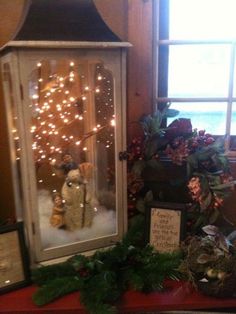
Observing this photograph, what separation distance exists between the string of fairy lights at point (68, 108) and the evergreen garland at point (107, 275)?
0.33 m

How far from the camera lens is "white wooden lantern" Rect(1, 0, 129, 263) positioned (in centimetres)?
100

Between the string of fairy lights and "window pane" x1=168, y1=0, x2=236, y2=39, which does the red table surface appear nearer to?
the string of fairy lights

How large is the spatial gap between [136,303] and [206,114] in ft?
2.71

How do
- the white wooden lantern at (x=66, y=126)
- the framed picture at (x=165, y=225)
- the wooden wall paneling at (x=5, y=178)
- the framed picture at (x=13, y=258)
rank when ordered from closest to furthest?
the white wooden lantern at (x=66, y=126) → the framed picture at (x=13, y=258) → the framed picture at (x=165, y=225) → the wooden wall paneling at (x=5, y=178)

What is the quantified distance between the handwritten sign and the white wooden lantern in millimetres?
118

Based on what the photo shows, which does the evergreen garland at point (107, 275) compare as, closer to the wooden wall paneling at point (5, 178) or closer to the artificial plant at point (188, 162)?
the artificial plant at point (188, 162)

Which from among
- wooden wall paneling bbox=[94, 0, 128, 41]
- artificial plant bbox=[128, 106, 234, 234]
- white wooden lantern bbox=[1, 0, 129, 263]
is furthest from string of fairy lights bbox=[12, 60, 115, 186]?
wooden wall paneling bbox=[94, 0, 128, 41]

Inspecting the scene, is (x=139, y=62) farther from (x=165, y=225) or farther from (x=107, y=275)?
(x=107, y=275)

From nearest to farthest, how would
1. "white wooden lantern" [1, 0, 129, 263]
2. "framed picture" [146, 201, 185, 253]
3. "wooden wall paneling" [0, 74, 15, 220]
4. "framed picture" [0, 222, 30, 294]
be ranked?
1. "white wooden lantern" [1, 0, 129, 263]
2. "framed picture" [0, 222, 30, 294]
3. "framed picture" [146, 201, 185, 253]
4. "wooden wall paneling" [0, 74, 15, 220]

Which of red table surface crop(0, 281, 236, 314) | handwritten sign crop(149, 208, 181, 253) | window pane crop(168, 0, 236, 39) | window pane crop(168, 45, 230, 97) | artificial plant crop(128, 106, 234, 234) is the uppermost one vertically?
window pane crop(168, 0, 236, 39)

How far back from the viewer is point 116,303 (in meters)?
1.07

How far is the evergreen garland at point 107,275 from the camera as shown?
105 centimetres

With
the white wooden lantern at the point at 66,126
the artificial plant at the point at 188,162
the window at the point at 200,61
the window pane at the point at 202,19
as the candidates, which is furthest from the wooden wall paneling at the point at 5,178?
the window pane at the point at 202,19

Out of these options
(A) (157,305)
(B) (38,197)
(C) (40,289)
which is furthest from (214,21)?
(C) (40,289)
